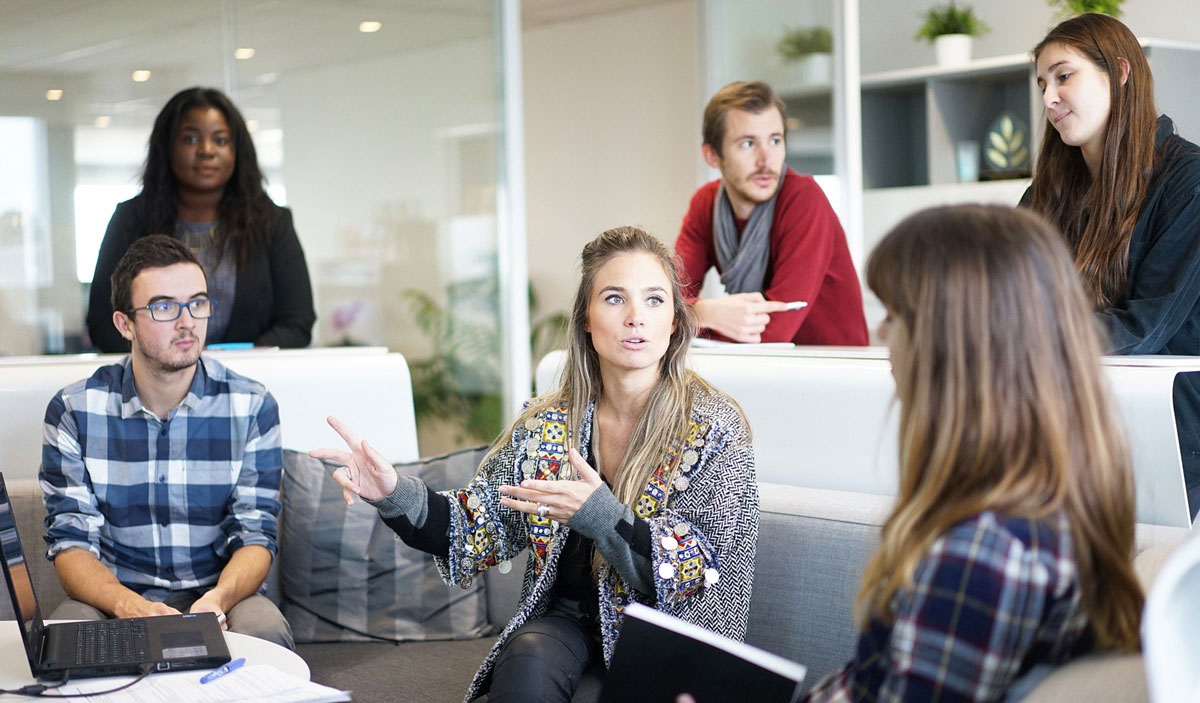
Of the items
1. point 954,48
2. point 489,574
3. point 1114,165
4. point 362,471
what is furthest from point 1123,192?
point 954,48

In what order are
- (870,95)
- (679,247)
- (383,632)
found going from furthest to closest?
1. (870,95)
2. (679,247)
3. (383,632)

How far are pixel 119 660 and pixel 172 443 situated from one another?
897mm

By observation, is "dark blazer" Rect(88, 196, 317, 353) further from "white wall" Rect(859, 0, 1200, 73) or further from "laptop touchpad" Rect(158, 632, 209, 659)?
"white wall" Rect(859, 0, 1200, 73)

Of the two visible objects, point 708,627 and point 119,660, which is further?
point 708,627

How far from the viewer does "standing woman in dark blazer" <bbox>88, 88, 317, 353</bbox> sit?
11.4 feet

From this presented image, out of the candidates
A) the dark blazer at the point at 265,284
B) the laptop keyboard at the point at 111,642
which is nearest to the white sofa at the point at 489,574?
the dark blazer at the point at 265,284

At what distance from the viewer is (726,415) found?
6.77 feet

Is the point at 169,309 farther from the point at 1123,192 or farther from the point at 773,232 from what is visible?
the point at 1123,192

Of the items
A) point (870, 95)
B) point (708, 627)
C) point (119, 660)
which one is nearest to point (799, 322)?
point (708, 627)

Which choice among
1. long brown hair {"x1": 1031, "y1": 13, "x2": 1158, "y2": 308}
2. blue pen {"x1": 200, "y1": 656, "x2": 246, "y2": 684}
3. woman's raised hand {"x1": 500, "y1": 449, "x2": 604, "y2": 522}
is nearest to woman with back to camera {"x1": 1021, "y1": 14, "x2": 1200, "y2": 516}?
long brown hair {"x1": 1031, "y1": 13, "x2": 1158, "y2": 308}

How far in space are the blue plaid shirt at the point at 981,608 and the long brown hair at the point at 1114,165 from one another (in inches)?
41.8

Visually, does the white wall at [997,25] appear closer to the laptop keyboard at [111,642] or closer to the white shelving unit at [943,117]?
the white shelving unit at [943,117]

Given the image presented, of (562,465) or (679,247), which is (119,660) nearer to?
(562,465)

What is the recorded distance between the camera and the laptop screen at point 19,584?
5.20 feet
